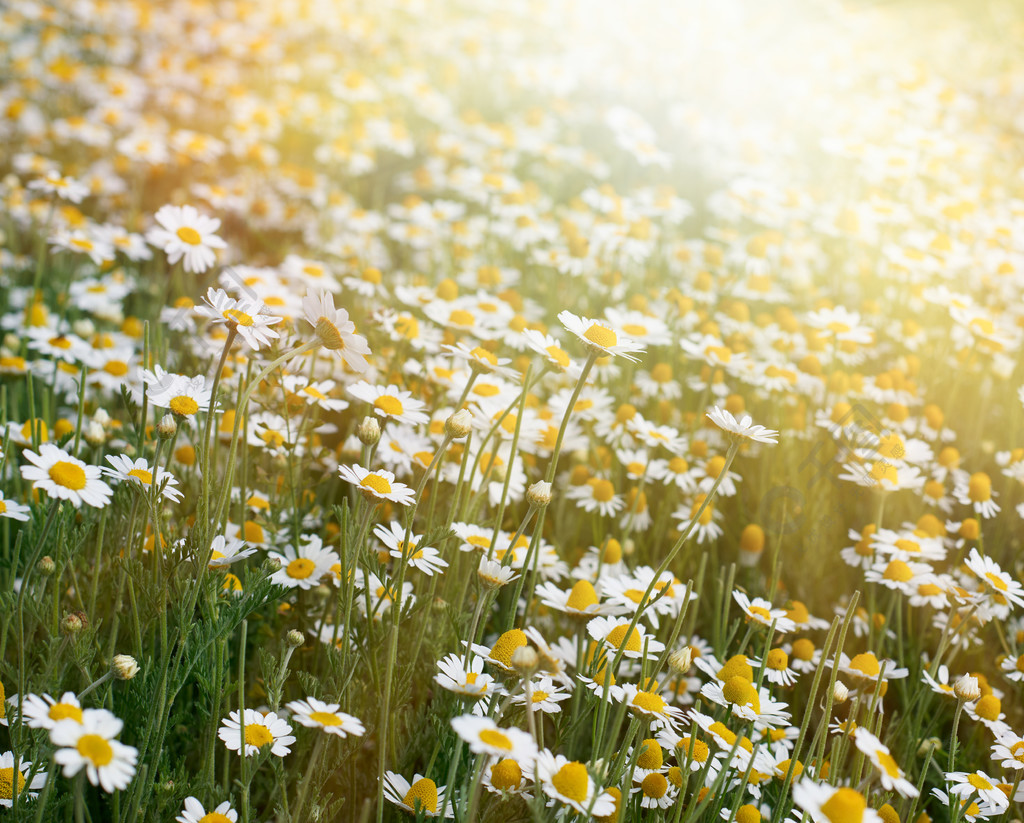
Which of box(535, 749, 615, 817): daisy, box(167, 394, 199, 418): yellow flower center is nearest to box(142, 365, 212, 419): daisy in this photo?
box(167, 394, 199, 418): yellow flower center

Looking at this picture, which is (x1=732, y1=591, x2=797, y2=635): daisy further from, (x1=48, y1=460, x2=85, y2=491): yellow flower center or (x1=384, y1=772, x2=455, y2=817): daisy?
(x1=48, y1=460, x2=85, y2=491): yellow flower center

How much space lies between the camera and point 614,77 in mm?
7277

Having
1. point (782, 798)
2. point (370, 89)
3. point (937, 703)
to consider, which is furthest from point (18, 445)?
point (370, 89)

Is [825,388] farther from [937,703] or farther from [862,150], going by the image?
[862,150]

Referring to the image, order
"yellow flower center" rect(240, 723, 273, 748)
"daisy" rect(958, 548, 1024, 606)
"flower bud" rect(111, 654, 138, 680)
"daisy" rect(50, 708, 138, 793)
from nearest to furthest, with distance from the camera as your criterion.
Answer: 1. "daisy" rect(50, 708, 138, 793)
2. "flower bud" rect(111, 654, 138, 680)
3. "yellow flower center" rect(240, 723, 273, 748)
4. "daisy" rect(958, 548, 1024, 606)

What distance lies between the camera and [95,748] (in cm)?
115

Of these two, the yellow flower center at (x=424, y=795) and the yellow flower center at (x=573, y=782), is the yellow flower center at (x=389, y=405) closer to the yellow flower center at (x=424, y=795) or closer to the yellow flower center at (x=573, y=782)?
the yellow flower center at (x=424, y=795)

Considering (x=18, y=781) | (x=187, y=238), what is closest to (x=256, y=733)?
(x=18, y=781)

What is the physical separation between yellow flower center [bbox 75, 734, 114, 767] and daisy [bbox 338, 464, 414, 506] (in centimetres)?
56

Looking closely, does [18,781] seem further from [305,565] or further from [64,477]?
[305,565]

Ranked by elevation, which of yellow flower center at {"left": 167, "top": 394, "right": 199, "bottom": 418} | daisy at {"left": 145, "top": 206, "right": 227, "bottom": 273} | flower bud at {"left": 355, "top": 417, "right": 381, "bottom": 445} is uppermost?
daisy at {"left": 145, "top": 206, "right": 227, "bottom": 273}

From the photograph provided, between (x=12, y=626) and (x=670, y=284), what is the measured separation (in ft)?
10.8

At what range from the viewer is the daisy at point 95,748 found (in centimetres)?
111

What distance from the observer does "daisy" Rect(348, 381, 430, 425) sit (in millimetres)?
1899
